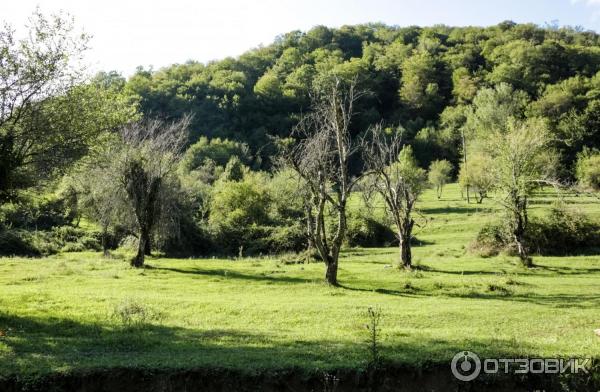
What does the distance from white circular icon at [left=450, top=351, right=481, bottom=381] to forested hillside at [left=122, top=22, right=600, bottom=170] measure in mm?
100869

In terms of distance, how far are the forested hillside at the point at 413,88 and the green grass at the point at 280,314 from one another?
82.8 meters

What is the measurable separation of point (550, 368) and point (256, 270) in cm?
2483

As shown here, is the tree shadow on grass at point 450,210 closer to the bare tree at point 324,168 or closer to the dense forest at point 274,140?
the dense forest at point 274,140

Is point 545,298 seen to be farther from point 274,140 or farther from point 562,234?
point 562,234

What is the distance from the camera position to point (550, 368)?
12188 millimetres

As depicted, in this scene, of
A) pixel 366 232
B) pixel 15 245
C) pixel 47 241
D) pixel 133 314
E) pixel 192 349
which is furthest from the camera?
pixel 366 232

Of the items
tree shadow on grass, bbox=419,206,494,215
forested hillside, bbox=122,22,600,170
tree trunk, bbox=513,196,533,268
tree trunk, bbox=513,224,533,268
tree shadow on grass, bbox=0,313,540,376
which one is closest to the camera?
tree shadow on grass, bbox=0,313,540,376

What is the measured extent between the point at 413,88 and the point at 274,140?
13752 cm

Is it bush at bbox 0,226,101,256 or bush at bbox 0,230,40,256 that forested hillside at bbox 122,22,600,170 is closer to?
bush at bbox 0,226,101,256

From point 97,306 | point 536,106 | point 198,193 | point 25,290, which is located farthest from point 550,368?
point 536,106

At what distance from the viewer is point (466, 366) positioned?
12.4 meters

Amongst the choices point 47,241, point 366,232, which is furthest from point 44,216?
point 366,232

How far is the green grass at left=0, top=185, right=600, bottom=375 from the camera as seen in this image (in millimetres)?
13039

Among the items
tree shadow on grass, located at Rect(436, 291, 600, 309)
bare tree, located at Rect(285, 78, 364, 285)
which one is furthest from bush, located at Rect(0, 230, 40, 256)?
tree shadow on grass, located at Rect(436, 291, 600, 309)
